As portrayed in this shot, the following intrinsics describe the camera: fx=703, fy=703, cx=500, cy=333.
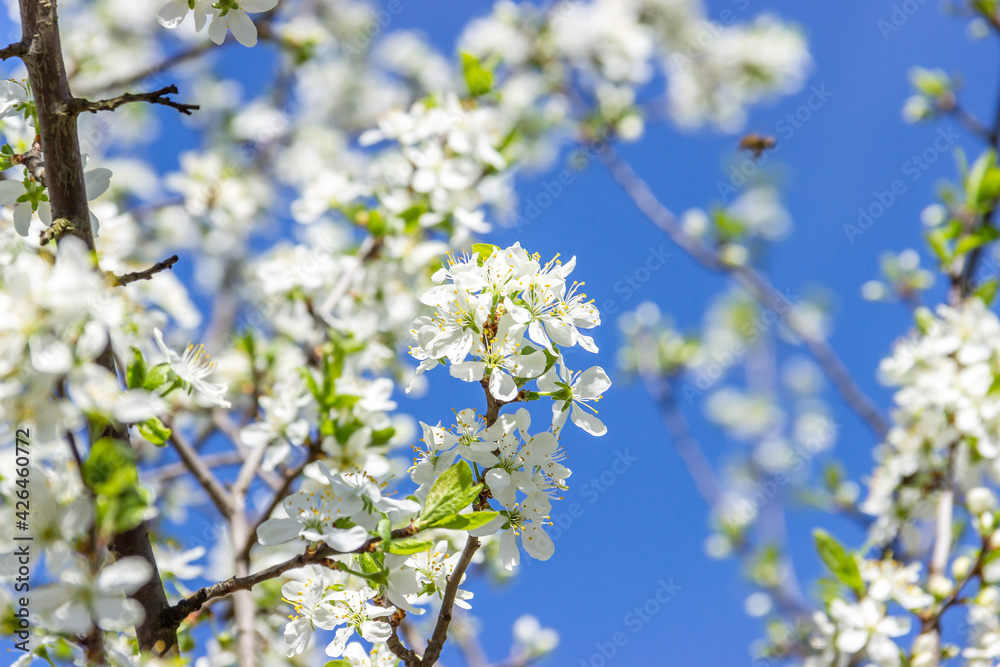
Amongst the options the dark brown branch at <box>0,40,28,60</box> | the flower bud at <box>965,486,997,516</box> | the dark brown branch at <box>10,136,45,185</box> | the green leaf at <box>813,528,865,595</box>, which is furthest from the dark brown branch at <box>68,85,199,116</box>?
the flower bud at <box>965,486,997,516</box>

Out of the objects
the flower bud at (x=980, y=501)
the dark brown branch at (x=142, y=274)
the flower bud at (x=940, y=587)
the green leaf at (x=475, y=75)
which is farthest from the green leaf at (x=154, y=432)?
the flower bud at (x=980, y=501)

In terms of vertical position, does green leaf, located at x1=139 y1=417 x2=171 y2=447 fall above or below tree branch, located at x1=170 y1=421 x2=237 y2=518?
below

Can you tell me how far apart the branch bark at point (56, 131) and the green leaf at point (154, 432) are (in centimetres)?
11

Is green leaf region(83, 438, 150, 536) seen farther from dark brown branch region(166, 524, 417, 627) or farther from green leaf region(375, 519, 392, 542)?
green leaf region(375, 519, 392, 542)

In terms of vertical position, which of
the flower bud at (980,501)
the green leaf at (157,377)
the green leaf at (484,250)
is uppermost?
the green leaf at (484,250)

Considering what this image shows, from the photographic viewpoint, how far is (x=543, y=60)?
5.85 m

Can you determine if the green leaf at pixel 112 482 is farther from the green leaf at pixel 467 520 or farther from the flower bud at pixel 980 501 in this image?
the flower bud at pixel 980 501

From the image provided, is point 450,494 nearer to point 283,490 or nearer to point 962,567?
point 283,490

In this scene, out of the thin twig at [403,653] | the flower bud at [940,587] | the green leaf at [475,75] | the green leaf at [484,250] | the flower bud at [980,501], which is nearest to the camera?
the thin twig at [403,653]

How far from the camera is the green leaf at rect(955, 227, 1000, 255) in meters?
2.91

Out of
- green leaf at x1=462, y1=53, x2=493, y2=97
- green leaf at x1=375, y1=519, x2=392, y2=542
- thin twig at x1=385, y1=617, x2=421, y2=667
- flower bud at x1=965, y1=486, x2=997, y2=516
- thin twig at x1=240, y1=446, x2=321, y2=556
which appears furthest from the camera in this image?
green leaf at x1=462, y1=53, x2=493, y2=97

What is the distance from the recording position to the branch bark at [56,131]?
1.40 metres

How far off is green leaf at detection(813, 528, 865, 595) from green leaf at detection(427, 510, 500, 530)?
144 centimetres

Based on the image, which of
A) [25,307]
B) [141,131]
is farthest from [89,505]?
[141,131]
